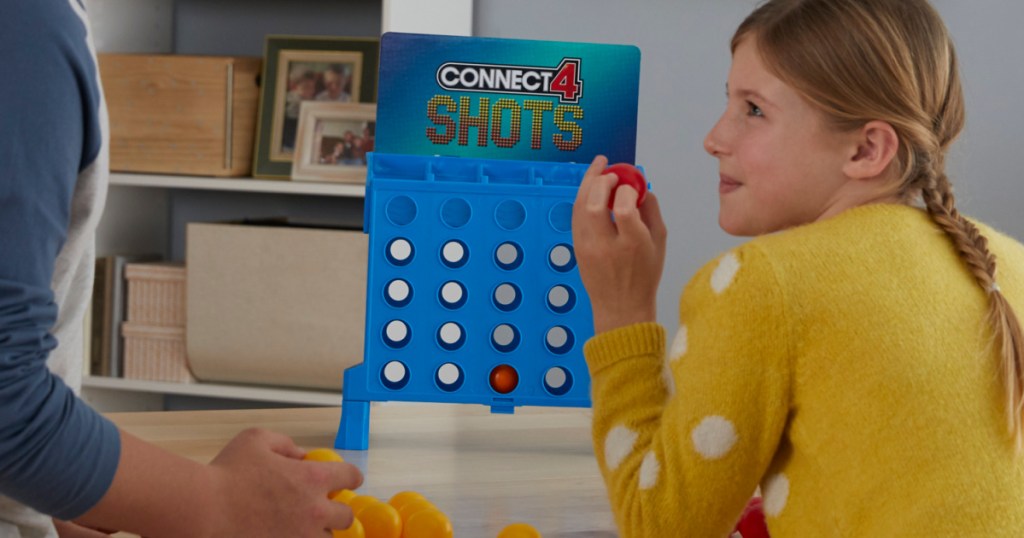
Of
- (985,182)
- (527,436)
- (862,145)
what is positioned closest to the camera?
(862,145)

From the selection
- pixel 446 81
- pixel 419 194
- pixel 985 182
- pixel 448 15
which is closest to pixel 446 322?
pixel 419 194

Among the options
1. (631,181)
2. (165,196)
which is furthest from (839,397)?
(165,196)

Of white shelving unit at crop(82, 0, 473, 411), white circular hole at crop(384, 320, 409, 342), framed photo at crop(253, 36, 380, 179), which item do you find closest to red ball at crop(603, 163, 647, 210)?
white circular hole at crop(384, 320, 409, 342)

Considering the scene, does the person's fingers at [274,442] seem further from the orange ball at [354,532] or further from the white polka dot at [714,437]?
the white polka dot at [714,437]

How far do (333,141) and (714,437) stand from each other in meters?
1.53

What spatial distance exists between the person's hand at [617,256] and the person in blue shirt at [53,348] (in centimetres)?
28

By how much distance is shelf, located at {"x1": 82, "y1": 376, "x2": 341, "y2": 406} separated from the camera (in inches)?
83.0

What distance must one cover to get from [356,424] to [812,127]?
1.78ft

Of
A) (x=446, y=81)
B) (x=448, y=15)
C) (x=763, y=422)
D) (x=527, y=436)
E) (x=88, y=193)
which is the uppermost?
(x=448, y=15)

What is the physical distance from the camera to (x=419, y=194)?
107cm

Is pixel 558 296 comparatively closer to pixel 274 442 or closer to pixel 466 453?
pixel 466 453

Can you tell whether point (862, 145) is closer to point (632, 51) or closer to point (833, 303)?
point (833, 303)

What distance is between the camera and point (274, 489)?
622 mm

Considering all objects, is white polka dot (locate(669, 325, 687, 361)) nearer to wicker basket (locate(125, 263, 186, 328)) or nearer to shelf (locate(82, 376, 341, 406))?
shelf (locate(82, 376, 341, 406))
